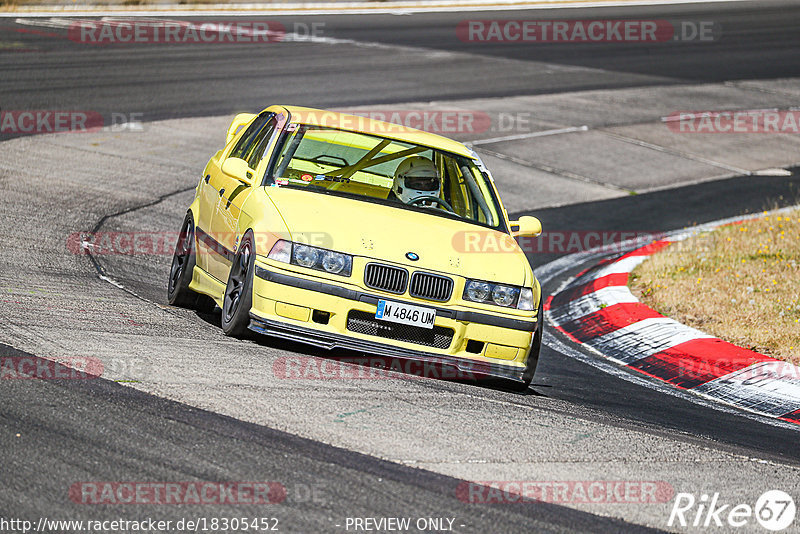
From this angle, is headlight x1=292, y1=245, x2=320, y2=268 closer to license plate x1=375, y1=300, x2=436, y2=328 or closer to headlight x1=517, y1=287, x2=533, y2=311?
license plate x1=375, y1=300, x2=436, y2=328

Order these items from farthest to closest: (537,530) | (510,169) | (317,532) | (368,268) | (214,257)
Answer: (510,169) → (214,257) → (368,268) → (537,530) → (317,532)

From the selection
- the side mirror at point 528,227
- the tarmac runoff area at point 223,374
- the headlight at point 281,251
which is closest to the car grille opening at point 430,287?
the tarmac runoff area at point 223,374

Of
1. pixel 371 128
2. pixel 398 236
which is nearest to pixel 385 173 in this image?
pixel 371 128

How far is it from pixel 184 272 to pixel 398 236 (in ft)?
6.78

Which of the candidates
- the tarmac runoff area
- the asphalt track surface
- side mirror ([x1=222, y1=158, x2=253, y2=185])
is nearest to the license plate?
the tarmac runoff area

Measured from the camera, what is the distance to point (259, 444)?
5.14m

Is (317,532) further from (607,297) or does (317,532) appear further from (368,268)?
(607,297)

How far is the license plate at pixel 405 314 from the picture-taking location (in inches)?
274

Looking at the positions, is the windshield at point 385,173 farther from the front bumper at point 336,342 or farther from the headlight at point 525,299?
the front bumper at point 336,342

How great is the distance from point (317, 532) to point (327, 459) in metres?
0.75

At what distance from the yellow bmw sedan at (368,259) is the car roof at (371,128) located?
0.6 inches

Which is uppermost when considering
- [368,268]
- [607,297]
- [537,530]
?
[368,268]

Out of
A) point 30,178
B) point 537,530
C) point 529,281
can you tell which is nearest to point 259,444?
point 537,530

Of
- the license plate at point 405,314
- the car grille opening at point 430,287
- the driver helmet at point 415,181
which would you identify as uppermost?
the driver helmet at point 415,181
